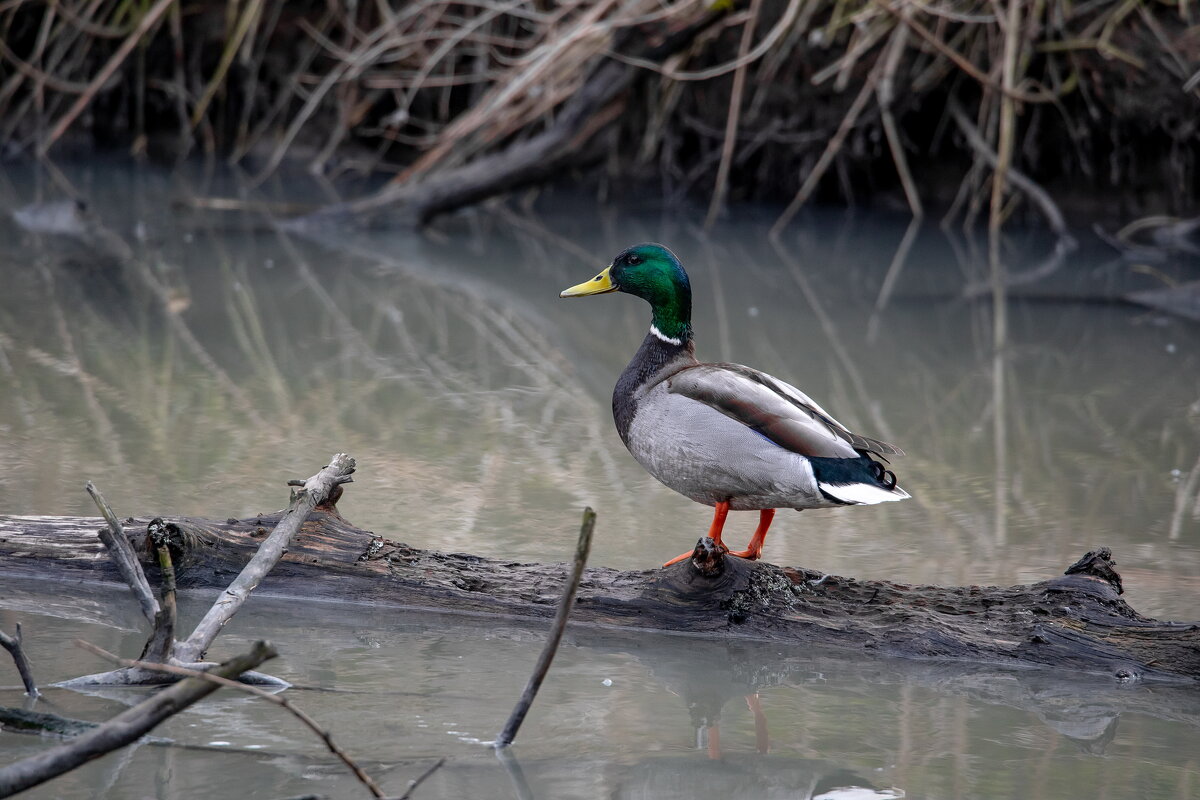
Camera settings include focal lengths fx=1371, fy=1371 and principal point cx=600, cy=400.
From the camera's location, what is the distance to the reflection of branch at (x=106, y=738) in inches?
65.6

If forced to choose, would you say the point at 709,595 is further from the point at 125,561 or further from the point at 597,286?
the point at 125,561

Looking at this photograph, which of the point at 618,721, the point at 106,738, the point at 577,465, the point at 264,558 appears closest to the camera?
the point at 106,738

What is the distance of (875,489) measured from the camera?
2.88 m

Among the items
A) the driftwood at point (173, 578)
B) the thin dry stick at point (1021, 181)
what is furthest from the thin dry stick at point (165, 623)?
the thin dry stick at point (1021, 181)

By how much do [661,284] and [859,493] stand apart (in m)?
0.81

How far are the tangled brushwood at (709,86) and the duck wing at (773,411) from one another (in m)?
5.01

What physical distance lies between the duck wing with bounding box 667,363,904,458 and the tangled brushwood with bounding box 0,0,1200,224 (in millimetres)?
5010

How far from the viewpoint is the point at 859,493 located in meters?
2.85

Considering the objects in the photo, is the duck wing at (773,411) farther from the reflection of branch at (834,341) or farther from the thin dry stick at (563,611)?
the reflection of branch at (834,341)

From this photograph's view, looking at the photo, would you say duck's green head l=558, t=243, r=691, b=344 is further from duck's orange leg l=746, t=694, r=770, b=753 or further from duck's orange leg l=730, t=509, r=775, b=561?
duck's orange leg l=746, t=694, r=770, b=753

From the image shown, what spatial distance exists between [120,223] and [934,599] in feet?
23.4

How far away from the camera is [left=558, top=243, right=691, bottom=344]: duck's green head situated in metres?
3.36

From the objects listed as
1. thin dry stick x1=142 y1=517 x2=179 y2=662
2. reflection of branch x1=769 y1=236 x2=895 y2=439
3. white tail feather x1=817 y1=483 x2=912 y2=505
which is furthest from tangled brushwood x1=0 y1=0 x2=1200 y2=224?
thin dry stick x1=142 y1=517 x2=179 y2=662

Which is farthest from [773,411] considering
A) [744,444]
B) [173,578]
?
[173,578]
